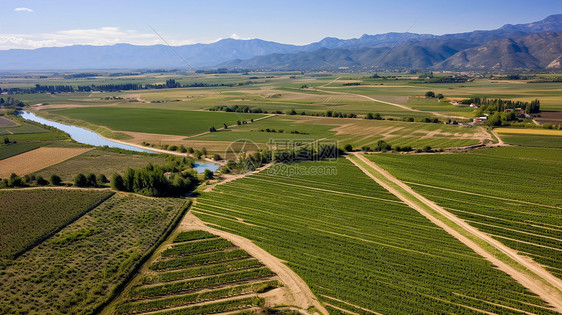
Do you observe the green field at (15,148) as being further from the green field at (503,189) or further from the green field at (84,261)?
the green field at (503,189)

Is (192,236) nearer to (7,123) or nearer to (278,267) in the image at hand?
(278,267)

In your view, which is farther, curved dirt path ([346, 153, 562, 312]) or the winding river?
the winding river

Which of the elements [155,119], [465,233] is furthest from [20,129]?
[465,233]

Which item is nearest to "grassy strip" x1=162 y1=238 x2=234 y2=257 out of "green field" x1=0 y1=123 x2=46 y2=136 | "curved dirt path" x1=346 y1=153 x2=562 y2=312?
"curved dirt path" x1=346 y1=153 x2=562 y2=312

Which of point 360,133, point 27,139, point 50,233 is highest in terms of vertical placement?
point 27,139

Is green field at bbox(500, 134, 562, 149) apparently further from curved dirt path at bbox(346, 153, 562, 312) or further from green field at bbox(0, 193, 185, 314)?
green field at bbox(0, 193, 185, 314)

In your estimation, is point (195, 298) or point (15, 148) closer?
point (195, 298)
